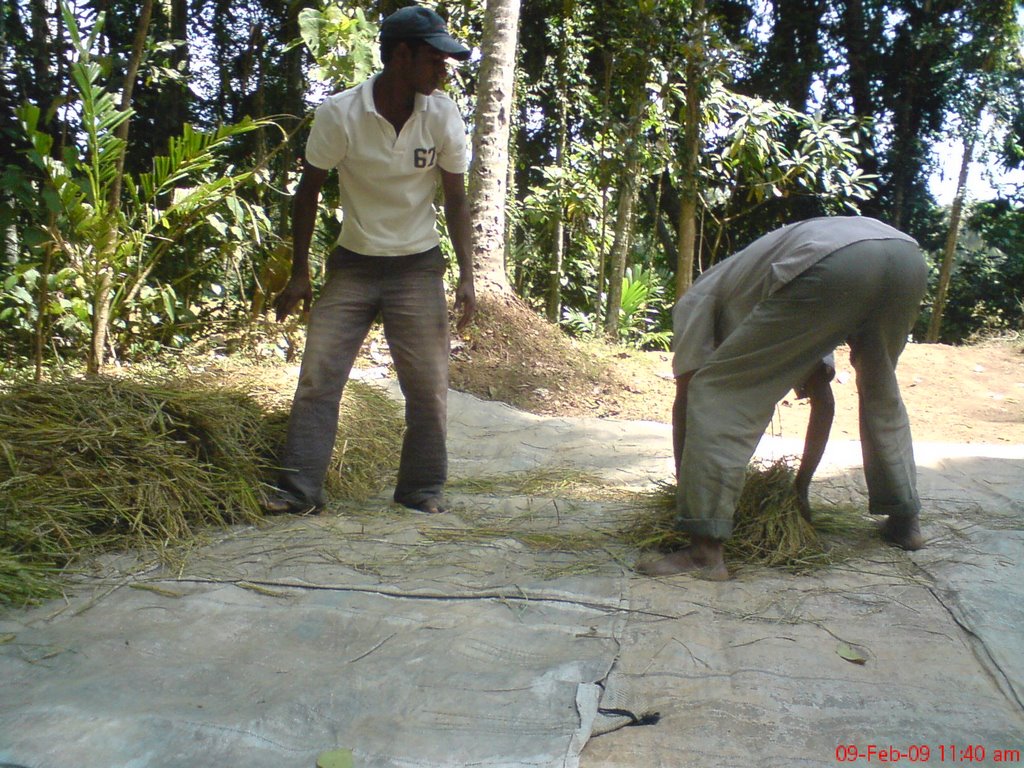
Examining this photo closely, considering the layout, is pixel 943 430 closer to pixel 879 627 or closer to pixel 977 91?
pixel 879 627

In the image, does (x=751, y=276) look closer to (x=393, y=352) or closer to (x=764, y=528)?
(x=764, y=528)

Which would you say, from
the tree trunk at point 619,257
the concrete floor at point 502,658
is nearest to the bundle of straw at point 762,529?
the concrete floor at point 502,658

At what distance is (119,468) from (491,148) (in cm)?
429

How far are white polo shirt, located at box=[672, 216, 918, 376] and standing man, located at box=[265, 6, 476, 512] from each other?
38.9 inches

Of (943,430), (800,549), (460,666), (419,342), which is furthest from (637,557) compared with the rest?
(943,430)

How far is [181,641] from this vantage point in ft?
6.89

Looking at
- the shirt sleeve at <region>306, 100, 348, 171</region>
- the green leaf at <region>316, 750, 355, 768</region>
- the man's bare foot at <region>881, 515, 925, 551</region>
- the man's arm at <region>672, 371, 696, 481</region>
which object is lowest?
the green leaf at <region>316, 750, 355, 768</region>

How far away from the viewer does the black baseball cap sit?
3.02 metres

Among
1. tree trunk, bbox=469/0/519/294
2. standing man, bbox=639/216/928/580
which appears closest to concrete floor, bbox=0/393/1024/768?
standing man, bbox=639/216/928/580

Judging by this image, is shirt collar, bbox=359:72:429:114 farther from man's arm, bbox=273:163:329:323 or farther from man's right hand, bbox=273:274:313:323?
man's right hand, bbox=273:274:313:323

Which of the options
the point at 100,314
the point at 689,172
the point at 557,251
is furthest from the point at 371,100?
the point at 557,251

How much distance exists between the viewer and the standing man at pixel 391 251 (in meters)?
3.11

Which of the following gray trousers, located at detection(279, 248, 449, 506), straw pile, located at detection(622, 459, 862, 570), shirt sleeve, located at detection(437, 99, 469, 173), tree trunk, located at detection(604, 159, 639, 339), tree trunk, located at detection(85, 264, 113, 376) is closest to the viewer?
straw pile, located at detection(622, 459, 862, 570)

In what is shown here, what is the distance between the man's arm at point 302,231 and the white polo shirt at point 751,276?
4.47 ft
